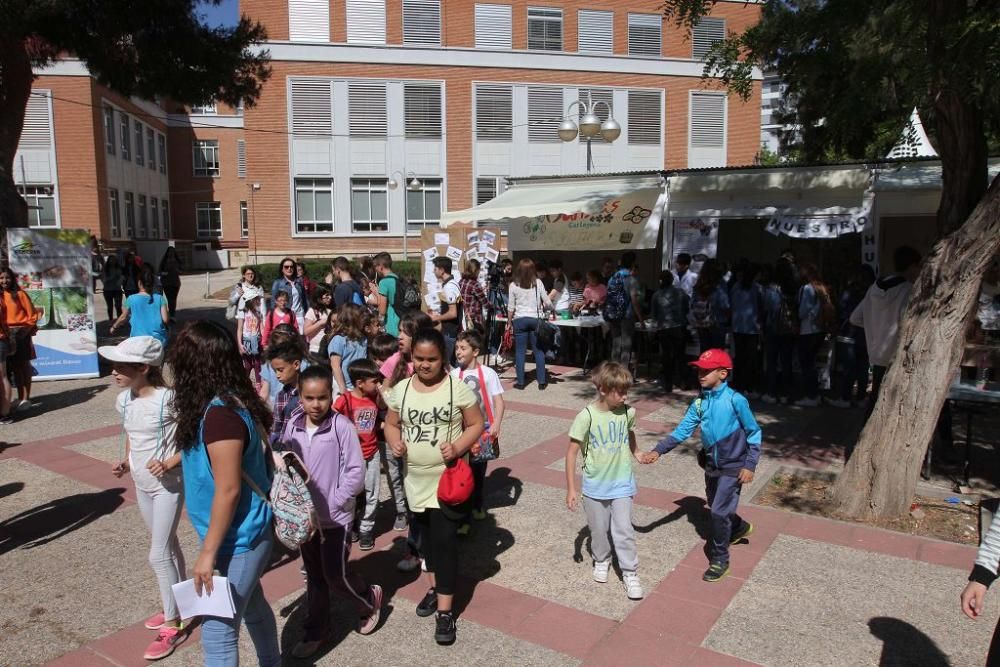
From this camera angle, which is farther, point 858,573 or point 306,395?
point 858,573

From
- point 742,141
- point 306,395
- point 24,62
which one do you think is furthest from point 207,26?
point 742,141

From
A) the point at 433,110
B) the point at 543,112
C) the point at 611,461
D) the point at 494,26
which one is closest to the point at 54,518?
the point at 611,461

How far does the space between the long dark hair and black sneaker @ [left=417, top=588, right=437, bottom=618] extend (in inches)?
65.0

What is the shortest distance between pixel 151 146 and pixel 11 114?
32555mm

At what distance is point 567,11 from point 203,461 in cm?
3146

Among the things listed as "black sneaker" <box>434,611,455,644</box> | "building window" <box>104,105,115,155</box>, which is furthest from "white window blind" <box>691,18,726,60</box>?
"black sneaker" <box>434,611,455,644</box>

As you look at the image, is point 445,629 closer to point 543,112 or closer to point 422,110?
point 422,110

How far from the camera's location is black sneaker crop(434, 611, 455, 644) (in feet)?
12.1

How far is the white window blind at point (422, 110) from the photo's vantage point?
97.5ft

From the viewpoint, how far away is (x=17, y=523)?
5.50 meters

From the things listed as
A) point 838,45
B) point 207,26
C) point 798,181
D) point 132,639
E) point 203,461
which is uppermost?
point 207,26

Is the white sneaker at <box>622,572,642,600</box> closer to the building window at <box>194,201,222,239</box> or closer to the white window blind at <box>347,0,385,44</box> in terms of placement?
the white window blind at <box>347,0,385,44</box>

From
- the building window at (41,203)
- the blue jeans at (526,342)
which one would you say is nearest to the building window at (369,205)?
the building window at (41,203)

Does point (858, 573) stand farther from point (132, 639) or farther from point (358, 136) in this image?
point (358, 136)
